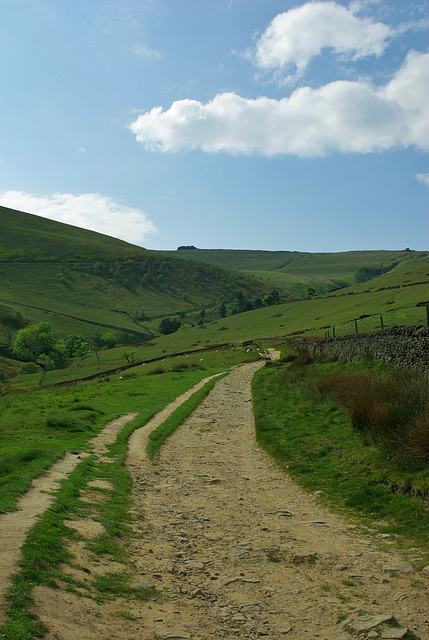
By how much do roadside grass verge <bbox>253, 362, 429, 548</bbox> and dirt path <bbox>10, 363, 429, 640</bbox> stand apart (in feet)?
1.88

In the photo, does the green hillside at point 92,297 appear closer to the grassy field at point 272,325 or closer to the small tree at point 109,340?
the small tree at point 109,340

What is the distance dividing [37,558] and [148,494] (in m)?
4.79

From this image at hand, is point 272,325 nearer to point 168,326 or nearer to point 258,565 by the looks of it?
point 168,326

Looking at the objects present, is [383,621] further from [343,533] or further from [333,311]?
[333,311]

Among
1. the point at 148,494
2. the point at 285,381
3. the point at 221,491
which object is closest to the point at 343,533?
the point at 221,491

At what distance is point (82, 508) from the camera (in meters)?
8.46

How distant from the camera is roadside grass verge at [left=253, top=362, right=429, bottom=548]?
815cm

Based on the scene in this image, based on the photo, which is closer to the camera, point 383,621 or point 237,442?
point 383,621

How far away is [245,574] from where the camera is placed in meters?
6.44

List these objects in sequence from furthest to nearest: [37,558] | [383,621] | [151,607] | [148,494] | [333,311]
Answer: [333,311]
[148,494]
[37,558]
[151,607]
[383,621]

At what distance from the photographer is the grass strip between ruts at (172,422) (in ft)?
50.6

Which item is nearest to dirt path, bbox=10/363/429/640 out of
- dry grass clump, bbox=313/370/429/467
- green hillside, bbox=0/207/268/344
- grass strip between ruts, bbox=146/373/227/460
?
dry grass clump, bbox=313/370/429/467

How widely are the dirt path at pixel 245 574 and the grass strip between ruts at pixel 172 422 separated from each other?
3.73m

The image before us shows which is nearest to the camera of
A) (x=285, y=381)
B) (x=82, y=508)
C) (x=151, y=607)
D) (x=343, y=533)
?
(x=151, y=607)
